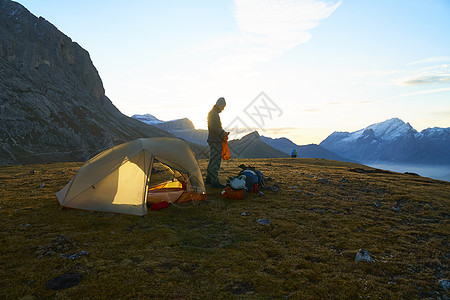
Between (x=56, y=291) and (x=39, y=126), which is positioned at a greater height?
(x=39, y=126)

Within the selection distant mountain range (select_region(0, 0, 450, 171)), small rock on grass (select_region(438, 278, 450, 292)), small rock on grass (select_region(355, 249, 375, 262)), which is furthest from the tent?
distant mountain range (select_region(0, 0, 450, 171))

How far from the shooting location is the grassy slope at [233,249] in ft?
17.8

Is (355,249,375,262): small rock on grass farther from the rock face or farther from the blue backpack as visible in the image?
the rock face

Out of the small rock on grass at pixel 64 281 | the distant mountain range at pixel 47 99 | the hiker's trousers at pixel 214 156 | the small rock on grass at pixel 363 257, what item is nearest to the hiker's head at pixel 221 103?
the hiker's trousers at pixel 214 156

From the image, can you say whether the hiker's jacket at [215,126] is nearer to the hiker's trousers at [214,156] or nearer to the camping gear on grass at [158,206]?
the hiker's trousers at [214,156]

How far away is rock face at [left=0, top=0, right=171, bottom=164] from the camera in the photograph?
96.0 metres

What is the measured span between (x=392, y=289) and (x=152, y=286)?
5.21 metres

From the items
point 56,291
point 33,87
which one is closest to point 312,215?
point 56,291

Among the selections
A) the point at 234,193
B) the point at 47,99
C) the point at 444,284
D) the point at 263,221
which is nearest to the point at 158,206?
the point at 234,193

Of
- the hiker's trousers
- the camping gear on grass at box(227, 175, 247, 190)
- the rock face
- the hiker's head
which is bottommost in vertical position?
the camping gear on grass at box(227, 175, 247, 190)

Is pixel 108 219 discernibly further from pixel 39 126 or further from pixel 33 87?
pixel 33 87

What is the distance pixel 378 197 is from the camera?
13625 mm

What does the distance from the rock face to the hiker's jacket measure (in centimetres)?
9334

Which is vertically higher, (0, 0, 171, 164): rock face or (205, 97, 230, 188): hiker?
(0, 0, 171, 164): rock face
